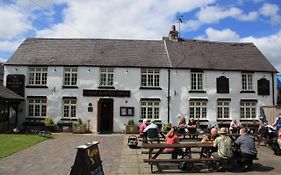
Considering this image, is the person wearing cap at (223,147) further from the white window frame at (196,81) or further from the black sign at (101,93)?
the white window frame at (196,81)

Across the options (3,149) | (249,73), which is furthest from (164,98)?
(3,149)

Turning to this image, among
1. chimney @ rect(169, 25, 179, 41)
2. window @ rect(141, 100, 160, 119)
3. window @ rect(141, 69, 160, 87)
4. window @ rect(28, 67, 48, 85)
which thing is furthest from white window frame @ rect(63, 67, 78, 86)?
chimney @ rect(169, 25, 179, 41)

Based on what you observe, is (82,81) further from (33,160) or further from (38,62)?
(33,160)

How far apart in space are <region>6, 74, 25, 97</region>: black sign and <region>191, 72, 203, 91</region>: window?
541 inches

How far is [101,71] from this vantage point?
83.8ft

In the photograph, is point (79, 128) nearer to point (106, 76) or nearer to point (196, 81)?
point (106, 76)

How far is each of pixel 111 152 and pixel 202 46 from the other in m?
17.4

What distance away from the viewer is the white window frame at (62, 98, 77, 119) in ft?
82.5

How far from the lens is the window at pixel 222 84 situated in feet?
85.3

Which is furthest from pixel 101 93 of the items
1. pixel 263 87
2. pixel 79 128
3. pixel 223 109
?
pixel 263 87

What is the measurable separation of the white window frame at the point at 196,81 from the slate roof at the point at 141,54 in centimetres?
67

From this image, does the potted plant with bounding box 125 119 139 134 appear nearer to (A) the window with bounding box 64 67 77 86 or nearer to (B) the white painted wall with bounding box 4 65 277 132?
(B) the white painted wall with bounding box 4 65 277 132

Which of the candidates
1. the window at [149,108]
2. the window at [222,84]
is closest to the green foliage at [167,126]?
the window at [149,108]

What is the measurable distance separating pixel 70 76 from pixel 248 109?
14910 millimetres
